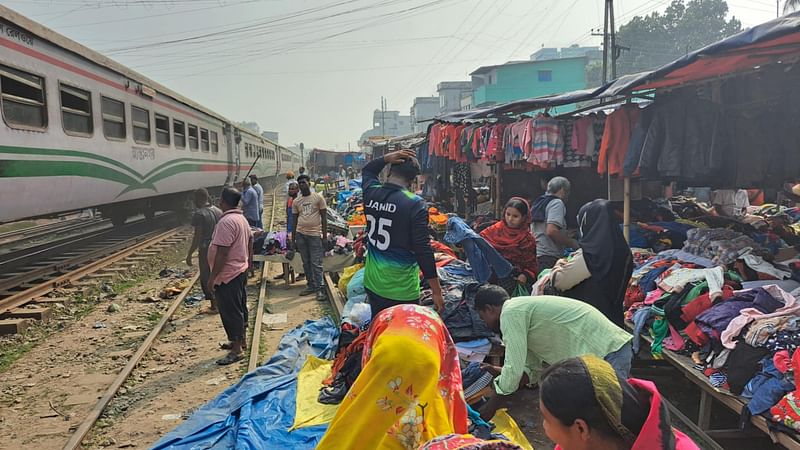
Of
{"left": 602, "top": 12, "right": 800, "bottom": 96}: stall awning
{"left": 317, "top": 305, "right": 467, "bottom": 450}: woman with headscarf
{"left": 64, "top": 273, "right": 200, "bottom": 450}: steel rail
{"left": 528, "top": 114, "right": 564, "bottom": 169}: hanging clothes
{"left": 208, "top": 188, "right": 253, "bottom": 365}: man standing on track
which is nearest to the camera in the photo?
{"left": 317, "top": 305, "right": 467, "bottom": 450}: woman with headscarf

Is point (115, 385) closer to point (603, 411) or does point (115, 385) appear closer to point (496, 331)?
point (496, 331)

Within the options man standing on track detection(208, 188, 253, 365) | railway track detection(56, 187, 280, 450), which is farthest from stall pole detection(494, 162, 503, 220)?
man standing on track detection(208, 188, 253, 365)

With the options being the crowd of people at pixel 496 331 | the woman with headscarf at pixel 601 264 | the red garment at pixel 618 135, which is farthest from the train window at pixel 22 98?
the red garment at pixel 618 135

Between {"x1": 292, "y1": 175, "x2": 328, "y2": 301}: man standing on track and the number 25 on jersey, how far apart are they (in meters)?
4.04

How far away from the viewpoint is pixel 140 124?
10.6m

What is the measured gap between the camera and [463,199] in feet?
37.9

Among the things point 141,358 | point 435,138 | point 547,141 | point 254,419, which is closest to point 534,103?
point 547,141

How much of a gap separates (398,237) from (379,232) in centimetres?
18

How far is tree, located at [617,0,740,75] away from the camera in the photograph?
49.4 metres

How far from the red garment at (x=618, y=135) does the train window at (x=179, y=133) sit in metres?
9.76

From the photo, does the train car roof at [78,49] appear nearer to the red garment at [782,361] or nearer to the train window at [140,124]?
the train window at [140,124]

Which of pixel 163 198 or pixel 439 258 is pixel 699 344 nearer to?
pixel 439 258

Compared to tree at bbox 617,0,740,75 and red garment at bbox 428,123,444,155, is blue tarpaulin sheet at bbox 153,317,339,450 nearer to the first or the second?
red garment at bbox 428,123,444,155

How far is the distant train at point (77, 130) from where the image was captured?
21.1ft
